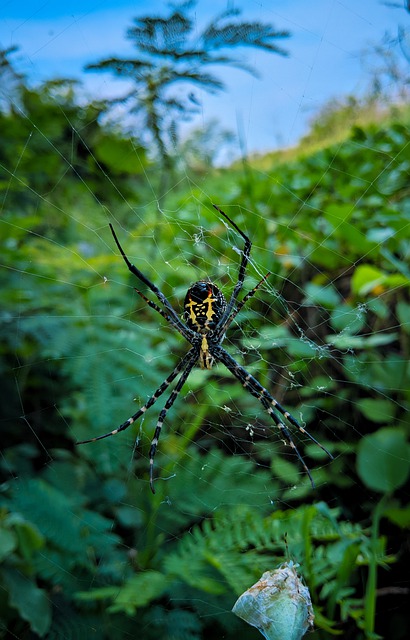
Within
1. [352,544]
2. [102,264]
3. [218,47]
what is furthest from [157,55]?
[352,544]

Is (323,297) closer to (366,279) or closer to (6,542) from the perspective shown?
(366,279)

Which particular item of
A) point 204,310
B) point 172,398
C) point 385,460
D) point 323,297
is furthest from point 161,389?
point 385,460

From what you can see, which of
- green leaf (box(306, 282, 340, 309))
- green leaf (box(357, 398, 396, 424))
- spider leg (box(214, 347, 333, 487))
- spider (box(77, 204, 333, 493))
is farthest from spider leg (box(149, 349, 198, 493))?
green leaf (box(357, 398, 396, 424))

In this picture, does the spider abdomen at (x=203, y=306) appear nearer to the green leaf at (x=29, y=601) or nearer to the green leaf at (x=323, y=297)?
the green leaf at (x=323, y=297)

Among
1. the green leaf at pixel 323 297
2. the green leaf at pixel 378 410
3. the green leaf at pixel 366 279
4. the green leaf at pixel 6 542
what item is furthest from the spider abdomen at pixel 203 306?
the green leaf at pixel 6 542

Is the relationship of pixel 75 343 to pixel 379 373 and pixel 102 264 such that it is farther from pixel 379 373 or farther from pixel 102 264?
pixel 379 373

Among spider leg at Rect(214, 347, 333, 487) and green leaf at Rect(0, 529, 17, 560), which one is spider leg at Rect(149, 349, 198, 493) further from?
green leaf at Rect(0, 529, 17, 560)
